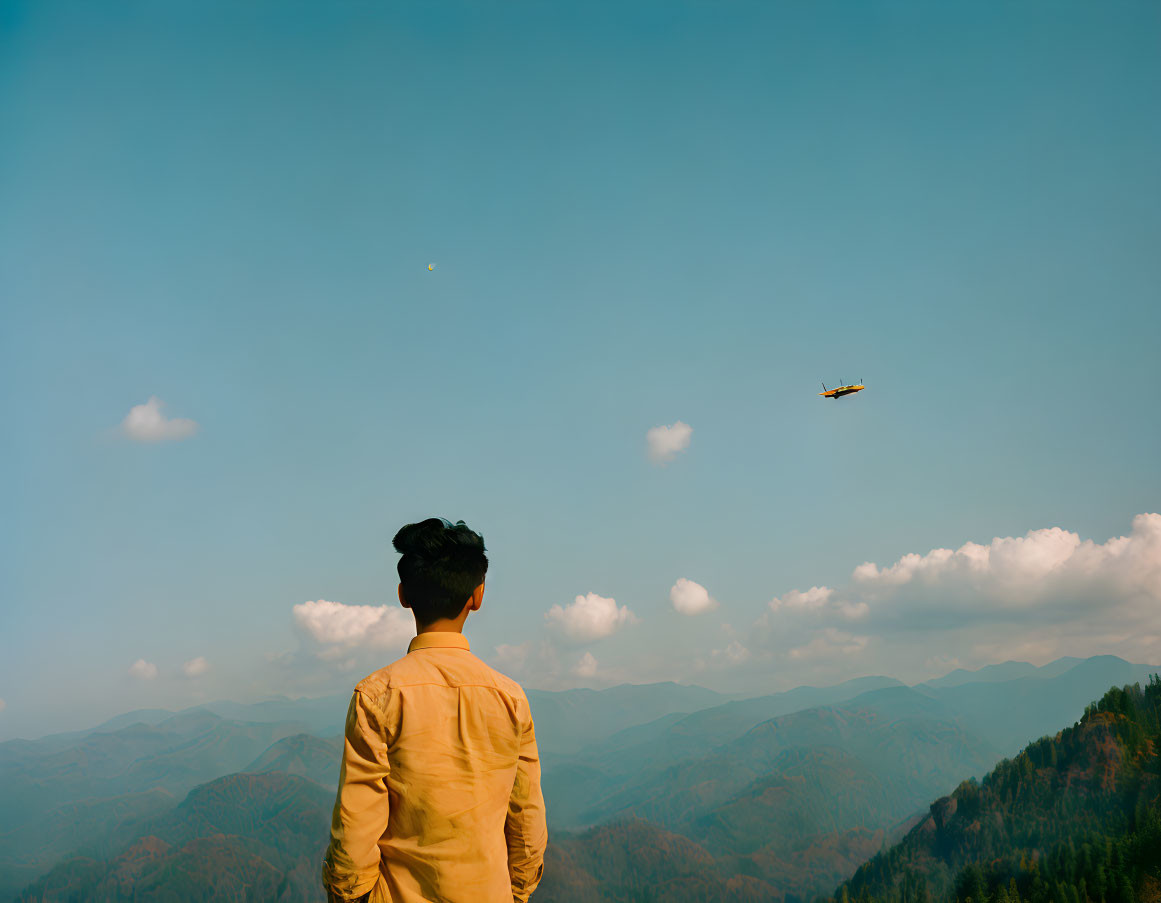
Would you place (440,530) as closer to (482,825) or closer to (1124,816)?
(482,825)

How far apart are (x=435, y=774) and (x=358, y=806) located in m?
0.39

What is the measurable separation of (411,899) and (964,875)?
222 m

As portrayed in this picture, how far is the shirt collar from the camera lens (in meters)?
4.02

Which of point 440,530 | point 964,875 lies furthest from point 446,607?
point 964,875

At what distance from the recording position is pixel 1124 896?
433 feet

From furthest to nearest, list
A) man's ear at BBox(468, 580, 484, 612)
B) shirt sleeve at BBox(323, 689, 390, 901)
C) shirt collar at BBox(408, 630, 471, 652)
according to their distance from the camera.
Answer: man's ear at BBox(468, 580, 484, 612) < shirt collar at BBox(408, 630, 471, 652) < shirt sleeve at BBox(323, 689, 390, 901)

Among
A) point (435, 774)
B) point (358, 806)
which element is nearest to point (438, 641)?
point (435, 774)

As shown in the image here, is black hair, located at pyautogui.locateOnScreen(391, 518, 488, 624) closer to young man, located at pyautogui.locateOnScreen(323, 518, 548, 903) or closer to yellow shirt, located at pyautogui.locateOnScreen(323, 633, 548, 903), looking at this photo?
young man, located at pyautogui.locateOnScreen(323, 518, 548, 903)

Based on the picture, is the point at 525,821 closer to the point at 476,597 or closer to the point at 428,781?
the point at 428,781

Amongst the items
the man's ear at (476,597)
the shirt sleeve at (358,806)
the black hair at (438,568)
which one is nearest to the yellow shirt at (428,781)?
the shirt sleeve at (358,806)

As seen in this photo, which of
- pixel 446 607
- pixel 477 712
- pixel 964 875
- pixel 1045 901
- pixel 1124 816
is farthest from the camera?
pixel 1124 816

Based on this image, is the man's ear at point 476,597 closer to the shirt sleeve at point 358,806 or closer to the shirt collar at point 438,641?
the shirt collar at point 438,641

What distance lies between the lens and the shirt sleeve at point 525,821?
407 cm

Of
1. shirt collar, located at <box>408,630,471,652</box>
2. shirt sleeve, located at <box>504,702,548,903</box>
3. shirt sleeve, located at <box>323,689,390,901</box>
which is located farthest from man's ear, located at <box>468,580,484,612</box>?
shirt sleeve, located at <box>323,689,390,901</box>
